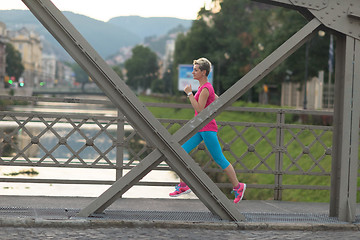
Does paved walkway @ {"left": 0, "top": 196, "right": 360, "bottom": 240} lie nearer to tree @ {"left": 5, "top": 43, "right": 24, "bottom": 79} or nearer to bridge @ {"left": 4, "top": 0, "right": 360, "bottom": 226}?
bridge @ {"left": 4, "top": 0, "right": 360, "bottom": 226}

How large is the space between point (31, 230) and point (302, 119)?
3171 centimetres

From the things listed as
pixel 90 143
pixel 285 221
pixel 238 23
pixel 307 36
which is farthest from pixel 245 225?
pixel 238 23

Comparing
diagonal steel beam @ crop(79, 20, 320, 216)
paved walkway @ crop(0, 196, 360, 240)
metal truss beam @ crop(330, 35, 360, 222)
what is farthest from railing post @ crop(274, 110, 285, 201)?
diagonal steel beam @ crop(79, 20, 320, 216)

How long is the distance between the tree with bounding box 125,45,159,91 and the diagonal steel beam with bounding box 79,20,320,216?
177 metres

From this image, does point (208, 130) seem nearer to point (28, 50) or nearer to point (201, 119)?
point (201, 119)

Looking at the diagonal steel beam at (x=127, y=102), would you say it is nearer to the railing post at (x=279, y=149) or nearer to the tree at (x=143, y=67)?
the railing post at (x=279, y=149)

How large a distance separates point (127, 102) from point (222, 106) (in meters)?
0.99

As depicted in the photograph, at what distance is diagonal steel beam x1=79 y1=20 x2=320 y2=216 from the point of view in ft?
21.5

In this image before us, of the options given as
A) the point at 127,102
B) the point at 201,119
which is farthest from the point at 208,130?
the point at 127,102

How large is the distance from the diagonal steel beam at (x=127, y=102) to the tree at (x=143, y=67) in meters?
177

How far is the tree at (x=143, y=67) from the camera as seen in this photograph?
185750mm

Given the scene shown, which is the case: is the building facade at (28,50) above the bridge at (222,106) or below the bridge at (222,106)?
above

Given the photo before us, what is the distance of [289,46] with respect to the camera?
679 cm

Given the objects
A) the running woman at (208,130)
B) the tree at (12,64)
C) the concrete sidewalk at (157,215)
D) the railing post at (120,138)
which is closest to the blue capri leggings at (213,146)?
the running woman at (208,130)
